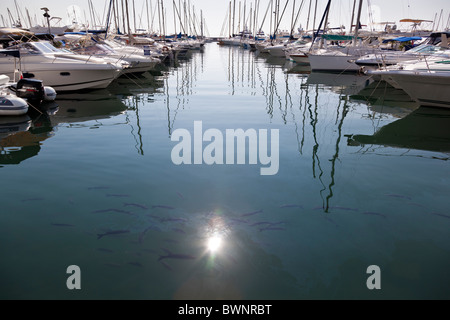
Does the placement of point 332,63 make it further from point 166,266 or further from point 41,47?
point 166,266

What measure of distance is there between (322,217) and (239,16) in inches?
3446

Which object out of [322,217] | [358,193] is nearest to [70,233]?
[322,217]

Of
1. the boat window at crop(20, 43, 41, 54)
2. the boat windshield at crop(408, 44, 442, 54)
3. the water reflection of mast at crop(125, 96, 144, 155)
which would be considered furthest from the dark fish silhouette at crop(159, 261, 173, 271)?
the boat windshield at crop(408, 44, 442, 54)

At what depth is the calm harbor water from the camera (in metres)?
4.02

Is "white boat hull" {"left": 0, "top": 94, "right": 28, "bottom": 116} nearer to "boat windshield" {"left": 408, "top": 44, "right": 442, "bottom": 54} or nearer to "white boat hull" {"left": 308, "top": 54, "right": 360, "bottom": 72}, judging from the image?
"boat windshield" {"left": 408, "top": 44, "right": 442, "bottom": 54}

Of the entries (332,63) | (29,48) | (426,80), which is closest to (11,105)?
(29,48)

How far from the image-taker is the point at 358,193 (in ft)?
20.7
